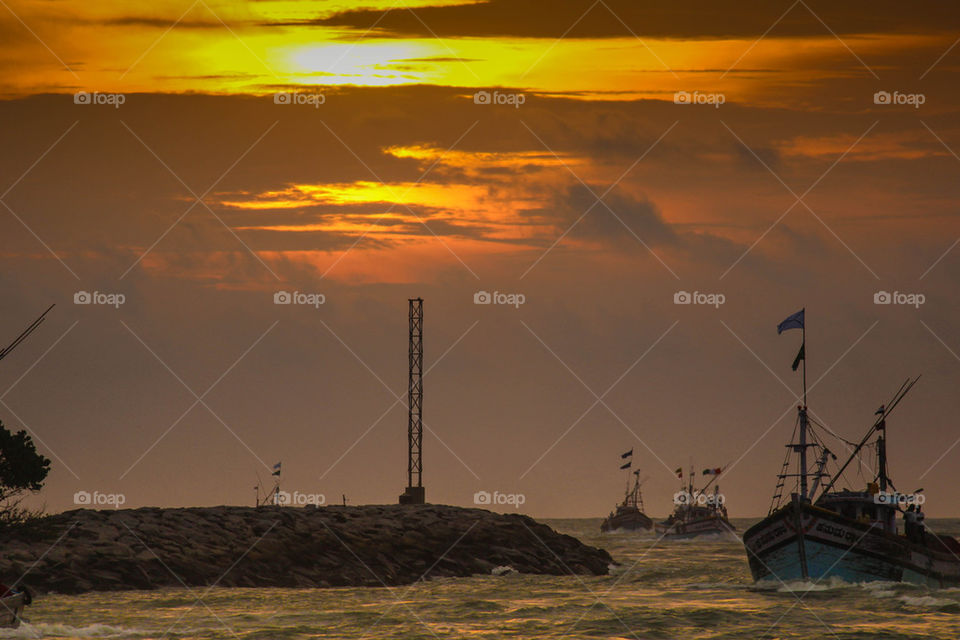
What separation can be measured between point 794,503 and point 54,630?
31.9m

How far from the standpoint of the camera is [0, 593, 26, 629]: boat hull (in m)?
42.8

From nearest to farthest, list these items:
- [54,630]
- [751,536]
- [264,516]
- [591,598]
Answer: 1. [54,630]
2. [591,598]
3. [751,536]
4. [264,516]

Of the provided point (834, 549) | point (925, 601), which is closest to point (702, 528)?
point (834, 549)

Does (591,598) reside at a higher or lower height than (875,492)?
lower

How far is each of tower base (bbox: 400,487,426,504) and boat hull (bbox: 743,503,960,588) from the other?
86.8 feet

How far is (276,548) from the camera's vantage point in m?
68.0

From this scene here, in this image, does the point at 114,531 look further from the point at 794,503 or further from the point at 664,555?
the point at 664,555

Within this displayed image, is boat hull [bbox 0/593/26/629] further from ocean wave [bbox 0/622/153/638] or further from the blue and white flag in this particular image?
the blue and white flag

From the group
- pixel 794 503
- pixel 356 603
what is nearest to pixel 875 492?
pixel 794 503

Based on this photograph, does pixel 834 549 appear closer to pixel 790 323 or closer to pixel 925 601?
pixel 925 601

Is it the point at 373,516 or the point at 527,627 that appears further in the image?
the point at 373,516

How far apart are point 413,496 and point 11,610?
4208cm

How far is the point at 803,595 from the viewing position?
5972 centimetres

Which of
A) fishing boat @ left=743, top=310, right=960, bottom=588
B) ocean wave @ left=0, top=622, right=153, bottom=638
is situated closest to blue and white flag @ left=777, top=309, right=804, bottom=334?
fishing boat @ left=743, top=310, right=960, bottom=588
